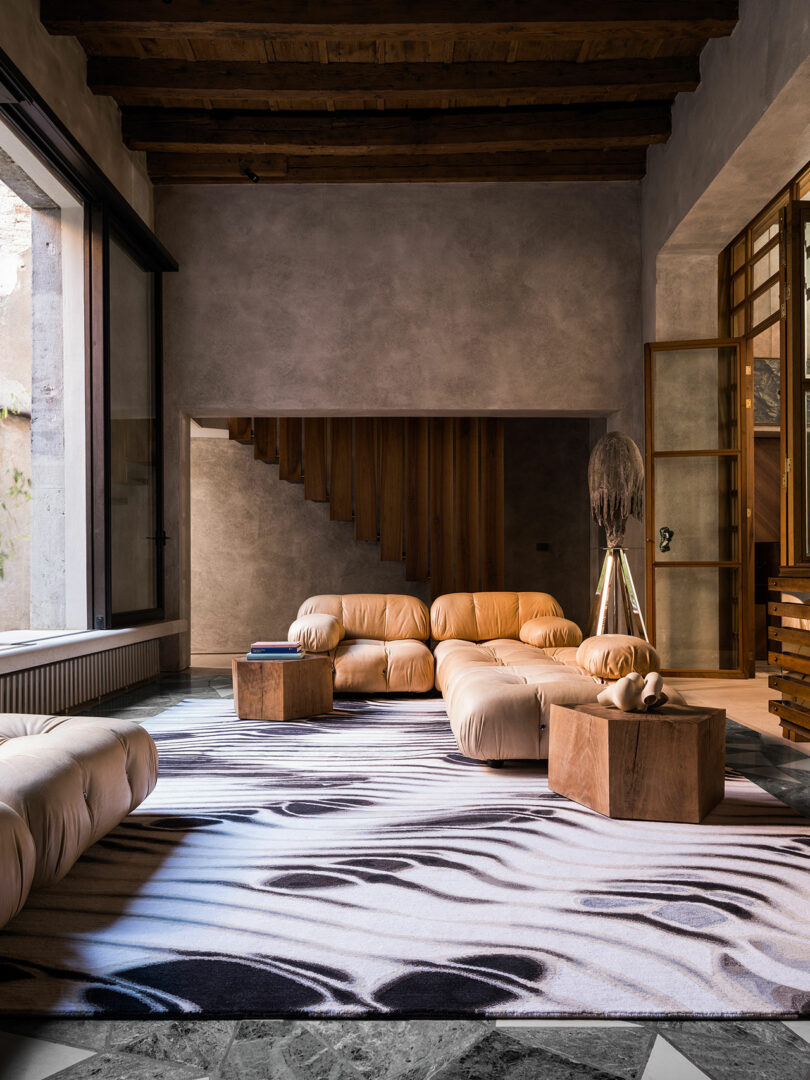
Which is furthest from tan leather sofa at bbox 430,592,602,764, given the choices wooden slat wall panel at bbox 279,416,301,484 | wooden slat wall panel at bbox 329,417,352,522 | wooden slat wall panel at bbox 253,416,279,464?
wooden slat wall panel at bbox 253,416,279,464

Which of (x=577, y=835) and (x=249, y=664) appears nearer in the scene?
(x=577, y=835)

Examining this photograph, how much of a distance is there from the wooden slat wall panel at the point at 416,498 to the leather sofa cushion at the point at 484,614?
8.05 ft

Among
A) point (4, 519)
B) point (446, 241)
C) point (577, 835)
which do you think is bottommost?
point (577, 835)

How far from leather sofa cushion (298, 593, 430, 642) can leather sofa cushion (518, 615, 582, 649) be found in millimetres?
773

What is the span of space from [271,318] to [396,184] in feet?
5.11

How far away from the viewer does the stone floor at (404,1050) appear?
1398mm

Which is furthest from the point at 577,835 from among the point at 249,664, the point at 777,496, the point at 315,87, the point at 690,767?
the point at 777,496

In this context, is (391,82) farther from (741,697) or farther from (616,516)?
(741,697)

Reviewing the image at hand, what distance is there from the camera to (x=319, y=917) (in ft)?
6.62

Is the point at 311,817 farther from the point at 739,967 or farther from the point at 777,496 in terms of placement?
the point at 777,496

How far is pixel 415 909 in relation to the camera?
2.07 meters

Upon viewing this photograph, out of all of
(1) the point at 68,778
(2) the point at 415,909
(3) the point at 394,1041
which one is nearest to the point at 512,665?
(2) the point at 415,909

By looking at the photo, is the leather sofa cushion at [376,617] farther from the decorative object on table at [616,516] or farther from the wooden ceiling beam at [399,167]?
the wooden ceiling beam at [399,167]

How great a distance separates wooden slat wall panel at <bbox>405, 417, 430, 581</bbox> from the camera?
8.45 meters
